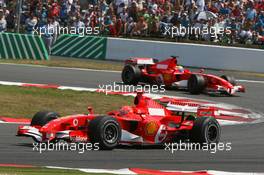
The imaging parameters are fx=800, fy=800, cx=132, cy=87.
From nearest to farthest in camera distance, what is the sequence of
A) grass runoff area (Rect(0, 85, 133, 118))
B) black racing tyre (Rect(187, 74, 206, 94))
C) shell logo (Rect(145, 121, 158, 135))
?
shell logo (Rect(145, 121, 158, 135))
grass runoff area (Rect(0, 85, 133, 118))
black racing tyre (Rect(187, 74, 206, 94))

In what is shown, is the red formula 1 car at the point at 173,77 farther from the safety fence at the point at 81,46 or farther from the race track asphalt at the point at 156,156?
the safety fence at the point at 81,46

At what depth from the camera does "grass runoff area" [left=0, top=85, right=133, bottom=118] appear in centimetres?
1825

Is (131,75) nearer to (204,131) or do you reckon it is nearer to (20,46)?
(20,46)

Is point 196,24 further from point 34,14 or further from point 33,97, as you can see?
point 33,97

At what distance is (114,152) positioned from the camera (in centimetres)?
1284

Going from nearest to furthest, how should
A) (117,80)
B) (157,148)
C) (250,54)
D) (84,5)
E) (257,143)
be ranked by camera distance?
(157,148) → (257,143) → (117,80) → (250,54) → (84,5)

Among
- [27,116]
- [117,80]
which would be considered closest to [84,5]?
[117,80]

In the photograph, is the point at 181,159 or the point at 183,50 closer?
the point at 181,159

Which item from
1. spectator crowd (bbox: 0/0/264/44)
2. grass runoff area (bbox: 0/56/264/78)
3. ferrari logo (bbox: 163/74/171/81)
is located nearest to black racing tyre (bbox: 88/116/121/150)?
ferrari logo (bbox: 163/74/171/81)

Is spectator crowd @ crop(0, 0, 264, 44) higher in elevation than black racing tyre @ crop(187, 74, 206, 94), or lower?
higher

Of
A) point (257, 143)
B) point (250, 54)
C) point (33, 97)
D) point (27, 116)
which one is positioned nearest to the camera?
point (257, 143)

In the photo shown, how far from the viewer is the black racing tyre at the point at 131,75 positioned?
2364 centimetres

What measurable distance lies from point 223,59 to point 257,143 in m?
15.5

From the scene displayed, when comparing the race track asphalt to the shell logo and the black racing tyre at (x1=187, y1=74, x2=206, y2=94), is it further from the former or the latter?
the black racing tyre at (x1=187, y1=74, x2=206, y2=94)
